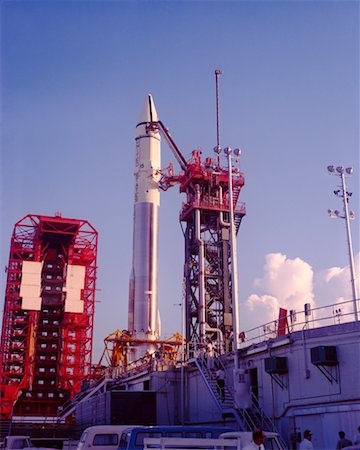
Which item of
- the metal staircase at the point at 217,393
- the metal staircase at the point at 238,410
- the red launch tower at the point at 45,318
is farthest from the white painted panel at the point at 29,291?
the metal staircase at the point at 238,410

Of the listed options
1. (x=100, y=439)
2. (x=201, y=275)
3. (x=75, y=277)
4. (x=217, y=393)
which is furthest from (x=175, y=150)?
(x=100, y=439)

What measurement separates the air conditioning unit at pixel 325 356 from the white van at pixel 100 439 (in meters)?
9.58

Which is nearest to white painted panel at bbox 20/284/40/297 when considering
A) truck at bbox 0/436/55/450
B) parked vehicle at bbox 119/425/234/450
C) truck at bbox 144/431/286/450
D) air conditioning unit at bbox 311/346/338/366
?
truck at bbox 0/436/55/450

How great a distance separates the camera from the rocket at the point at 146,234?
64312 millimetres

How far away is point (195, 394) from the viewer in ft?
132

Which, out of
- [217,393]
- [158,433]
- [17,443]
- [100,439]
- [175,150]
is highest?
[175,150]

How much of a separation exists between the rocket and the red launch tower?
20131mm

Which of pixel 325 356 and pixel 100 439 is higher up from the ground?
pixel 325 356

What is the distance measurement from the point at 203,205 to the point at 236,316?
3158 centimetres

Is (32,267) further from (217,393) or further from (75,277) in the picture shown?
(217,393)

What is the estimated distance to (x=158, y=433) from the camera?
2147cm

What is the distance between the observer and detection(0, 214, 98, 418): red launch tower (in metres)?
81.5

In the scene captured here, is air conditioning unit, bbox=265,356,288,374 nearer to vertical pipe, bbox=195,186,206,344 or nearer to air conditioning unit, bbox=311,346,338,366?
air conditioning unit, bbox=311,346,338,366

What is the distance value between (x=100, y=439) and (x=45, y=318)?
6420cm
